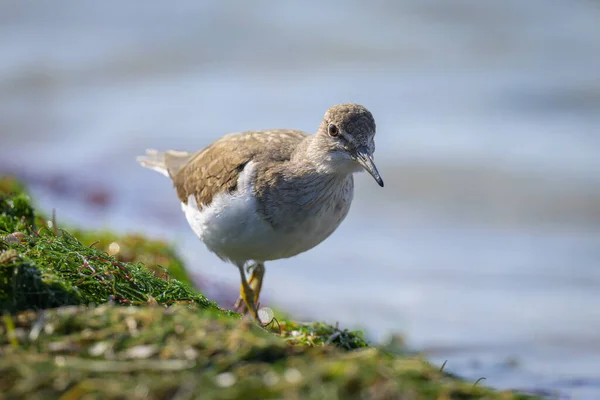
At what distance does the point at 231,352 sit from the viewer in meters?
3.28

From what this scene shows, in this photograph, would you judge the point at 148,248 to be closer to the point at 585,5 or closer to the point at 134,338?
the point at 134,338

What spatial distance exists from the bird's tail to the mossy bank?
308 centimetres

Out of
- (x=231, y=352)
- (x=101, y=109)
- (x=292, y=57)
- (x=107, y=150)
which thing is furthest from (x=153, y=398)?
(x=292, y=57)

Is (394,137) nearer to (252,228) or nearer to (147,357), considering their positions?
(252,228)

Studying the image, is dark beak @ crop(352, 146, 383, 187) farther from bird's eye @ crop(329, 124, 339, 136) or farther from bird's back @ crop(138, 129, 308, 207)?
bird's back @ crop(138, 129, 308, 207)

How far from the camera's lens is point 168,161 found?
297 inches

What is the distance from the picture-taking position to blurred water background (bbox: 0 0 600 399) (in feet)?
27.4

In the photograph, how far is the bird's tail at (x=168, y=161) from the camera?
24.1 feet

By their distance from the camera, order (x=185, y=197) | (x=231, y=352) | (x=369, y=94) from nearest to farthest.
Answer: (x=231, y=352) < (x=185, y=197) < (x=369, y=94)

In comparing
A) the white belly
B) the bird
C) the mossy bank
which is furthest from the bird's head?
the mossy bank

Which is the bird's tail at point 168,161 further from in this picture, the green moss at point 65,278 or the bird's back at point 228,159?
the green moss at point 65,278

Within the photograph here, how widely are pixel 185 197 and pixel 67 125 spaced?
8.87 m

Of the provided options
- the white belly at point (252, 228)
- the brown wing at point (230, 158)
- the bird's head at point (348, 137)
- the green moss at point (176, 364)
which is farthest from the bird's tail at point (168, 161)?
the green moss at point (176, 364)

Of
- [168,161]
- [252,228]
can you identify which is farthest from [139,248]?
[252,228]
